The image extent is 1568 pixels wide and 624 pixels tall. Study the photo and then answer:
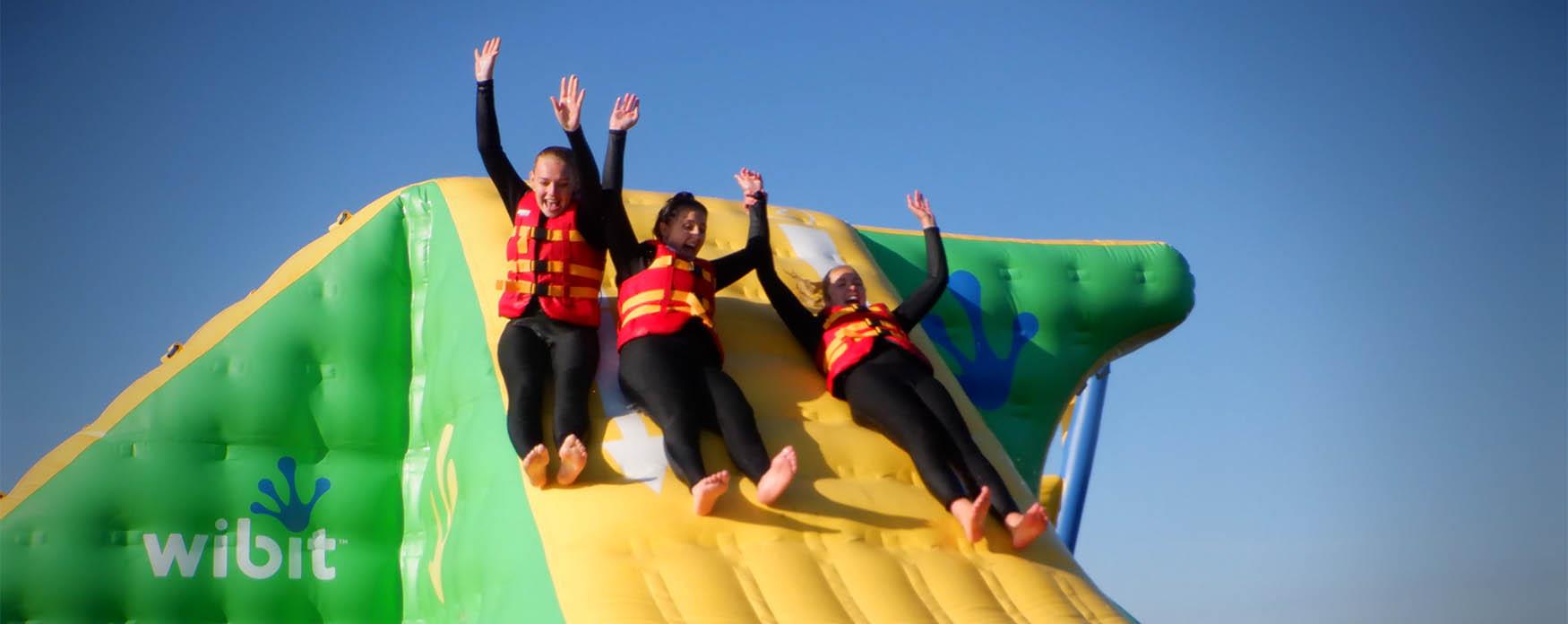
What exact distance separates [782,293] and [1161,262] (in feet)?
8.14

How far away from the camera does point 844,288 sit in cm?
502

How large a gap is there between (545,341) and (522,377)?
0.63 feet

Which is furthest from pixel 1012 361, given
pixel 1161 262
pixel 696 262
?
pixel 696 262

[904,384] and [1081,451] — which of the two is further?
[1081,451]

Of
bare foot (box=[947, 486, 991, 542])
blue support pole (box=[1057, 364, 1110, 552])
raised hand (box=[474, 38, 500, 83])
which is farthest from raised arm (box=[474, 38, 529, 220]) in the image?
blue support pole (box=[1057, 364, 1110, 552])

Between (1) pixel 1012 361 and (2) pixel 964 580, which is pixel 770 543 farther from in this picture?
(1) pixel 1012 361

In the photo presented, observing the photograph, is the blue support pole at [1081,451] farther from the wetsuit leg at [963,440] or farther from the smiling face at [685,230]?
the smiling face at [685,230]

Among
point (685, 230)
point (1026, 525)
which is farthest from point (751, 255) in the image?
A: point (1026, 525)

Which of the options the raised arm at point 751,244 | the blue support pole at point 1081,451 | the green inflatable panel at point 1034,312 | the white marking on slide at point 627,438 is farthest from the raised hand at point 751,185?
the blue support pole at point 1081,451

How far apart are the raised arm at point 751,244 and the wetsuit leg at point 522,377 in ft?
1.98

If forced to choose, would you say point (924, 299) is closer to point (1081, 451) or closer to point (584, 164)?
point (584, 164)

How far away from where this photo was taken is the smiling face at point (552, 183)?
15.0 feet

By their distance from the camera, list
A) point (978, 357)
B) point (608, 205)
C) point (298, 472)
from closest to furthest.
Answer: point (608, 205) < point (298, 472) < point (978, 357)

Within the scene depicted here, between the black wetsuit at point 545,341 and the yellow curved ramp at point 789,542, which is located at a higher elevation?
the black wetsuit at point 545,341
